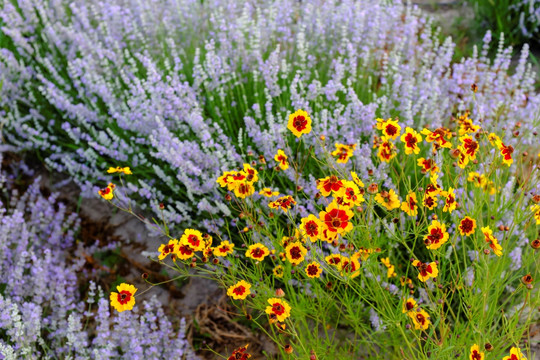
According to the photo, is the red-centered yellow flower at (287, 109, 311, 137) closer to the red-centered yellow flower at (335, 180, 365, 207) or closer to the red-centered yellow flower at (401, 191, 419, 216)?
the red-centered yellow flower at (335, 180, 365, 207)

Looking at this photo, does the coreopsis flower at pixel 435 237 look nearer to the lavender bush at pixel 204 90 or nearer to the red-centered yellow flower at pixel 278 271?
the red-centered yellow flower at pixel 278 271

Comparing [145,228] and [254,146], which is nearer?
[254,146]

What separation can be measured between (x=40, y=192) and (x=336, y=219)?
2.27 metres

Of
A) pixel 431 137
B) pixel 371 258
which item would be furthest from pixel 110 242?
pixel 431 137

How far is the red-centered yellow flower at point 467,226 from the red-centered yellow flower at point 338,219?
0.33 m

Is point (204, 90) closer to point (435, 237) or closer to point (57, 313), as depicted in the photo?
point (57, 313)

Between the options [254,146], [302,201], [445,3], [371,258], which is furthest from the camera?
[445,3]

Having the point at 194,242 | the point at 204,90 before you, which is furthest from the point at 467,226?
the point at 204,90

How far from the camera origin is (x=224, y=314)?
2377 mm

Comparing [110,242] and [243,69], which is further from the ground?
[243,69]

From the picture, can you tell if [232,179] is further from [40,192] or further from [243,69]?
[40,192]

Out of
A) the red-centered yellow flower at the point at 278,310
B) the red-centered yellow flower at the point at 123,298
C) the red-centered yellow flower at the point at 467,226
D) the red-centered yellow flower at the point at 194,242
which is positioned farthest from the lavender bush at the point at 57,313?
the red-centered yellow flower at the point at 467,226

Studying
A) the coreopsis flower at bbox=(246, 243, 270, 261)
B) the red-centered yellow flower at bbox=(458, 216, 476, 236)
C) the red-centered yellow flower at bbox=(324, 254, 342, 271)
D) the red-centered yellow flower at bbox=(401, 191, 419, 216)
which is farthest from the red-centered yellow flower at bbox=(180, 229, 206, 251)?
the red-centered yellow flower at bbox=(458, 216, 476, 236)

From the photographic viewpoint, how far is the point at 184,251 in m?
1.54
